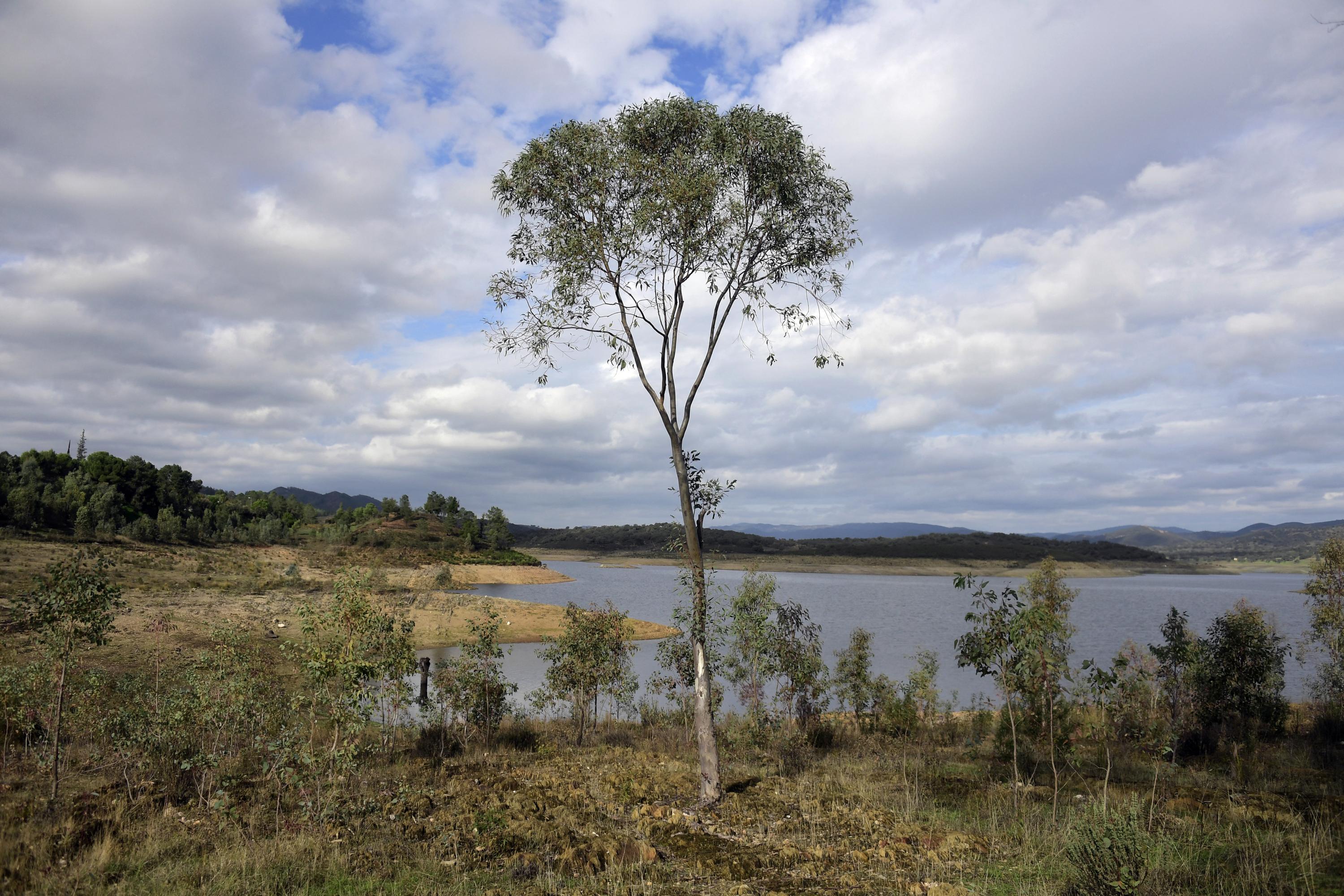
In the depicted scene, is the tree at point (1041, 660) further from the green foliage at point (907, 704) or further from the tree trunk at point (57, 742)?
the tree trunk at point (57, 742)

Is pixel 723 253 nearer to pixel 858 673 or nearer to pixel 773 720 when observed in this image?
pixel 773 720

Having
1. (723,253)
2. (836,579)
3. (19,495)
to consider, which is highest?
(723,253)

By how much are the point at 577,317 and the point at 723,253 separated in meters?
3.56

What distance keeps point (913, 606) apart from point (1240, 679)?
65.6 metres

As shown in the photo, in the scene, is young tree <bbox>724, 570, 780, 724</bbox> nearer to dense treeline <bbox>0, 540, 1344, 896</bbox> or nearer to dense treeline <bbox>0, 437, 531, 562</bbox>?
dense treeline <bbox>0, 540, 1344, 896</bbox>

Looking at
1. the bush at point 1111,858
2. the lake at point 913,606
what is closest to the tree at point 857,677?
the lake at point 913,606

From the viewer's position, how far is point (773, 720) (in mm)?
19438

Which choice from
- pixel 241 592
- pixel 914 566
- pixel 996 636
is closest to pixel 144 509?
pixel 241 592

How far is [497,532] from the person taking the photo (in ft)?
492

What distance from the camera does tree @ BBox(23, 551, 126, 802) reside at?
34.3ft

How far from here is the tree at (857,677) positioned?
2481 centimetres

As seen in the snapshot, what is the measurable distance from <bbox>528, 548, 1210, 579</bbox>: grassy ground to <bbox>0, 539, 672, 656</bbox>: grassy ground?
7367cm

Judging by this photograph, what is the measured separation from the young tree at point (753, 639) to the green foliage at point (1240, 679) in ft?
41.9

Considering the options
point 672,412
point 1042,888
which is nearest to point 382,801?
point 672,412
